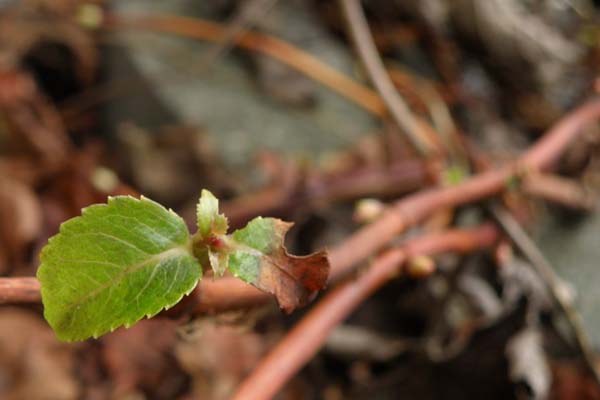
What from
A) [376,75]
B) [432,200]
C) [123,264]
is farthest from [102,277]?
[376,75]

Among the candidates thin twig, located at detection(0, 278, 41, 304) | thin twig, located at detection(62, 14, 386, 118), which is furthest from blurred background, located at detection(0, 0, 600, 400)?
thin twig, located at detection(0, 278, 41, 304)

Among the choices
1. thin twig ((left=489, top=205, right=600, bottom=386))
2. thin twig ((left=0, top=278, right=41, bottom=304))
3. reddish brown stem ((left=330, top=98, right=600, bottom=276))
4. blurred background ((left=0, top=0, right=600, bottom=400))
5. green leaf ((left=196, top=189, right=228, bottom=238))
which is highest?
green leaf ((left=196, top=189, right=228, bottom=238))

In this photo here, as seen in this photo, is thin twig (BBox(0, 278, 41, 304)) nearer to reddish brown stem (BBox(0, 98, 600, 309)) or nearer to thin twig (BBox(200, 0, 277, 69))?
reddish brown stem (BBox(0, 98, 600, 309))

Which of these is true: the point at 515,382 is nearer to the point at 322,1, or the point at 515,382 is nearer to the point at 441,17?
the point at 441,17

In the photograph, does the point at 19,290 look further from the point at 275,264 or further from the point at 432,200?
the point at 432,200

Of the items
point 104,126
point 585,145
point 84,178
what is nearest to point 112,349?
point 84,178
